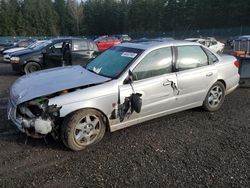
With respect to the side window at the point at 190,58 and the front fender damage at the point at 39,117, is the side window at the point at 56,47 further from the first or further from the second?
the front fender damage at the point at 39,117

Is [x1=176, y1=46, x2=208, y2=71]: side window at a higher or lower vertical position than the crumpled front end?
higher

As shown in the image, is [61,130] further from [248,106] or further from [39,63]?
[39,63]

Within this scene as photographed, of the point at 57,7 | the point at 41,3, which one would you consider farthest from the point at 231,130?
the point at 57,7

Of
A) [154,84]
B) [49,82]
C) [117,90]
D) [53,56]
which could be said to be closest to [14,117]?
[49,82]

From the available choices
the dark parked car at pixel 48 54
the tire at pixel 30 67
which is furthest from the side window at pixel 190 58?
the tire at pixel 30 67

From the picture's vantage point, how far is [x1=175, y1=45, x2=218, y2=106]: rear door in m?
5.39

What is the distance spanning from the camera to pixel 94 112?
4.39 meters

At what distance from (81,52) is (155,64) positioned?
705 cm

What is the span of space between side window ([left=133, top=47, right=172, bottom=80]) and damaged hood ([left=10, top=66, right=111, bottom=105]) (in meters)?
0.62

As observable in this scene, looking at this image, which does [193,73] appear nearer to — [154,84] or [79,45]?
[154,84]

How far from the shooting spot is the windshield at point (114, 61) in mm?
4914

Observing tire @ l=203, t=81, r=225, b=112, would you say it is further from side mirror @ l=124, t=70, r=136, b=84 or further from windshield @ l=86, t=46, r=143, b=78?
side mirror @ l=124, t=70, r=136, b=84

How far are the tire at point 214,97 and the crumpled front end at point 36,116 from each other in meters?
3.36

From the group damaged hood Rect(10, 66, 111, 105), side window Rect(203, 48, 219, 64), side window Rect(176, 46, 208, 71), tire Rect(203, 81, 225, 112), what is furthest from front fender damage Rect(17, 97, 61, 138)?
side window Rect(203, 48, 219, 64)
